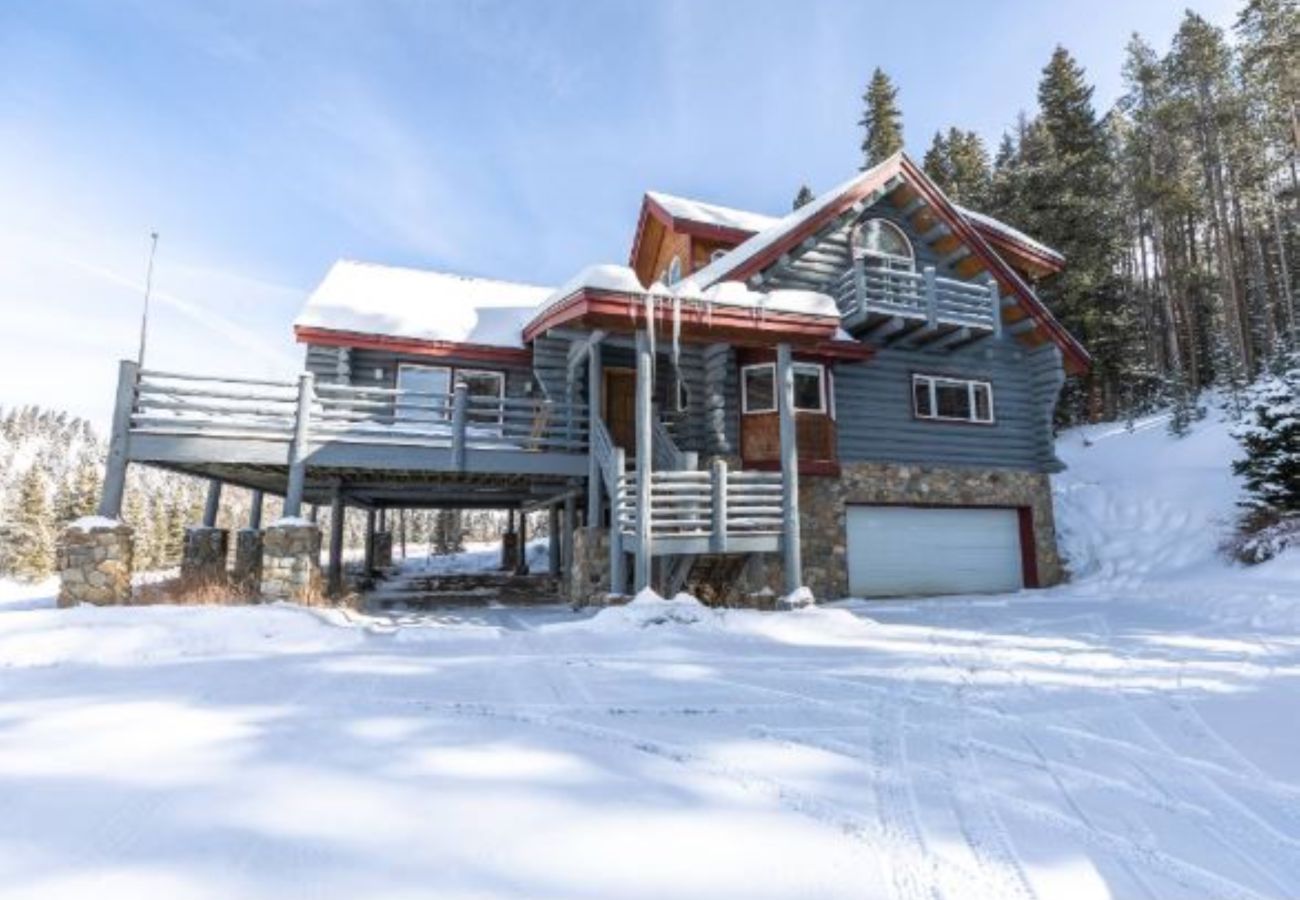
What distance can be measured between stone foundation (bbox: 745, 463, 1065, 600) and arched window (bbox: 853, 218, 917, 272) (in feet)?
15.4

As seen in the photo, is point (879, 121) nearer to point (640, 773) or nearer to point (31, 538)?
point (640, 773)

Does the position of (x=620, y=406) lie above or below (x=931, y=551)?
above

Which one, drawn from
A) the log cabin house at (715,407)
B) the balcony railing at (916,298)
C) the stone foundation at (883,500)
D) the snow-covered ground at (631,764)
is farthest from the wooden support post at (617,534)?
the balcony railing at (916,298)

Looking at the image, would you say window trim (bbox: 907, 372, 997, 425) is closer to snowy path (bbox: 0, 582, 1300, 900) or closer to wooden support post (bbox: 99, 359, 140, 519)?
snowy path (bbox: 0, 582, 1300, 900)

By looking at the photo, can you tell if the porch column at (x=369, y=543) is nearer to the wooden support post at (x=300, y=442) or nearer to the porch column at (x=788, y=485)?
the wooden support post at (x=300, y=442)

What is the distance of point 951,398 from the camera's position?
50.1ft

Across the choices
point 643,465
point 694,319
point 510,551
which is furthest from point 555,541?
point 694,319

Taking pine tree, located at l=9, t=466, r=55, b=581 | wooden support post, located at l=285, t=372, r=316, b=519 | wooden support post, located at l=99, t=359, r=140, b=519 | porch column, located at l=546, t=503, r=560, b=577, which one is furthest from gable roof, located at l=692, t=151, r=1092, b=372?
pine tree, located at l=9, t=466, r=55, b=581

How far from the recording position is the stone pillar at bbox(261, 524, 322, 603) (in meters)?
9.29

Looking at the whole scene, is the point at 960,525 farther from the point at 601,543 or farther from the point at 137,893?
the point at 137,893

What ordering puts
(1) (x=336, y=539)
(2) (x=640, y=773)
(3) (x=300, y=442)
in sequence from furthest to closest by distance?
(1) (x=336, y=539) → (3) (x=300, y=442) → (2) (x=640, y=773)

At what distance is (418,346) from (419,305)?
1985mm

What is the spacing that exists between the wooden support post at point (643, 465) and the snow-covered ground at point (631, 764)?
5.72 ft

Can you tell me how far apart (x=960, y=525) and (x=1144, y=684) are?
9635 mm
